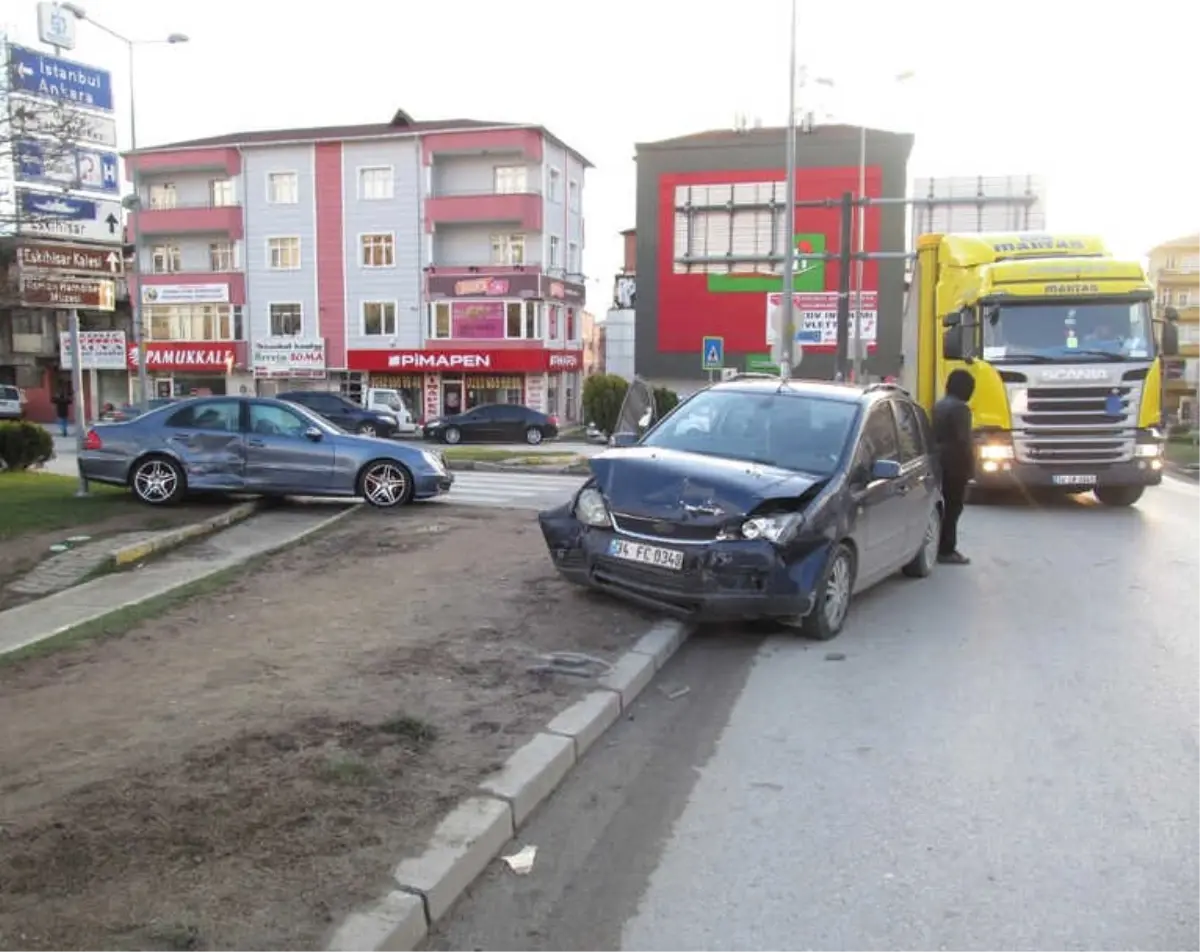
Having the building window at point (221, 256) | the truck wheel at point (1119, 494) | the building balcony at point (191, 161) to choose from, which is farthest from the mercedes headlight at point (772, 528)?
the building balcony at point (191, 161)

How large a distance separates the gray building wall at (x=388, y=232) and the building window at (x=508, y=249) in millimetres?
3589

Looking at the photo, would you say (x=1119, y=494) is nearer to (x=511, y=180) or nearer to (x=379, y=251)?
(x=511, y=180)

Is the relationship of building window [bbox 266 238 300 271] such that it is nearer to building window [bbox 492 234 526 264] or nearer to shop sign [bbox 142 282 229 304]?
shop sign [bbox 142 282 229 304]

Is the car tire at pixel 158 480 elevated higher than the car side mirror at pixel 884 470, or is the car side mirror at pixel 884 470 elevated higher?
the car side mirror at pixel 884 470

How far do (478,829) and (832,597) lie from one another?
392 centimetres

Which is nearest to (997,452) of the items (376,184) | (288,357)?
(376,184)

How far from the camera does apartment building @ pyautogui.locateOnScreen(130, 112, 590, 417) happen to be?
153ft

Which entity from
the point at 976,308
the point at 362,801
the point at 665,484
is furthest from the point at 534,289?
the point at 362,801

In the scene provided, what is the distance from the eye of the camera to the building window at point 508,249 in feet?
154

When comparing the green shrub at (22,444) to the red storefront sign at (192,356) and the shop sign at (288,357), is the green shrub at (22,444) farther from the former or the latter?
the red storefront sign at (192,356)

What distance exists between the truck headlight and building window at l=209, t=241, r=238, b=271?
44950 millimetres

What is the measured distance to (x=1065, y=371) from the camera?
42.1ft

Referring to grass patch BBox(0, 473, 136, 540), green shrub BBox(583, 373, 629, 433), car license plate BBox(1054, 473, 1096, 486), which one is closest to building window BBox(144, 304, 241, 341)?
green shrub BBox(583, 373, 629, 433)

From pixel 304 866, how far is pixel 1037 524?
11275 mm
